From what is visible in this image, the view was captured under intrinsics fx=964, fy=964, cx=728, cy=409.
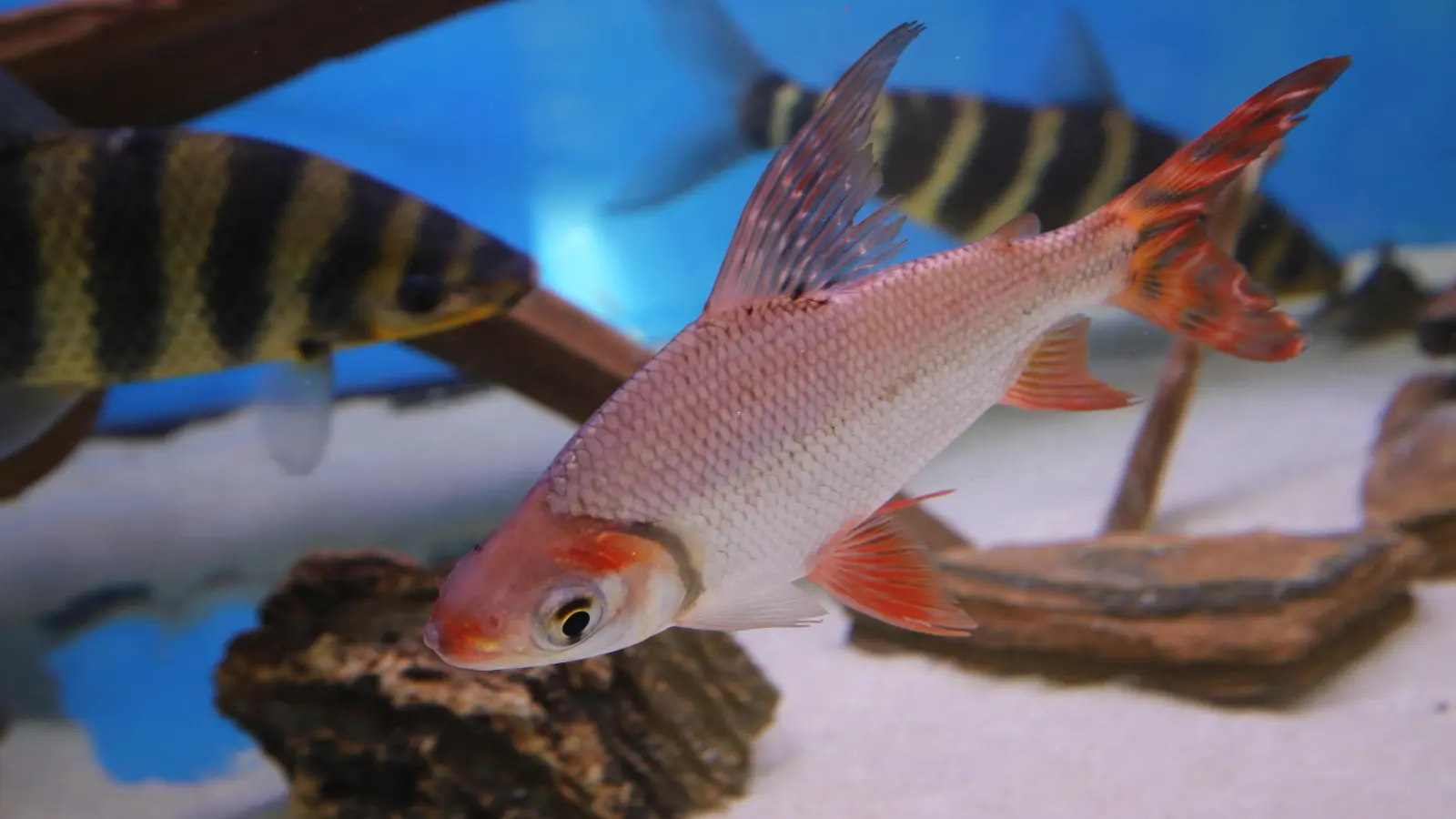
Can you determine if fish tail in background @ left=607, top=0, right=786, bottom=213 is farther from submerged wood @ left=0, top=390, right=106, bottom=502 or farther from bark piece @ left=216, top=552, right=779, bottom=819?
submerged wood @ left=0, top=390, right=106, bottom=502

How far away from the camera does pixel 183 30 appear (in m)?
2.25

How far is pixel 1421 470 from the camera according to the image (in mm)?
A: 3199

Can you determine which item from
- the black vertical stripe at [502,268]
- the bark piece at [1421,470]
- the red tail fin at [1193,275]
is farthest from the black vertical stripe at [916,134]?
the bark piece at [1421,470]

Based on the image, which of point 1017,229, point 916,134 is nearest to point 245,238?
point 1017,229

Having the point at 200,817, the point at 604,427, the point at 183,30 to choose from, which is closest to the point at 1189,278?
the point at 604,427

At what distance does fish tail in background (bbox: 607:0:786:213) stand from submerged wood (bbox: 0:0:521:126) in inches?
18.9

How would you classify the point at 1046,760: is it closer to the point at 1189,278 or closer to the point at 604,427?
the point at 1189,278

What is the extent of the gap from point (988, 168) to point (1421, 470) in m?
1.95

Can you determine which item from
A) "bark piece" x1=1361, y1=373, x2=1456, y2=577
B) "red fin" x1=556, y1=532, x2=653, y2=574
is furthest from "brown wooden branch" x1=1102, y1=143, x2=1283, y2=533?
"red fin" x1=556, y1=532, x2=653, y2=574

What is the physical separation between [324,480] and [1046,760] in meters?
3.32

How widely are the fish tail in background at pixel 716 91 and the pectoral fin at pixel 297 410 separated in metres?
1.22

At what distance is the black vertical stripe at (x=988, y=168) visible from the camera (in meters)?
2.41

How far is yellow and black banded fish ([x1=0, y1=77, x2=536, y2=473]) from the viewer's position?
1.66 metres

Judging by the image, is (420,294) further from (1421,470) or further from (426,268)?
(1421,470)
